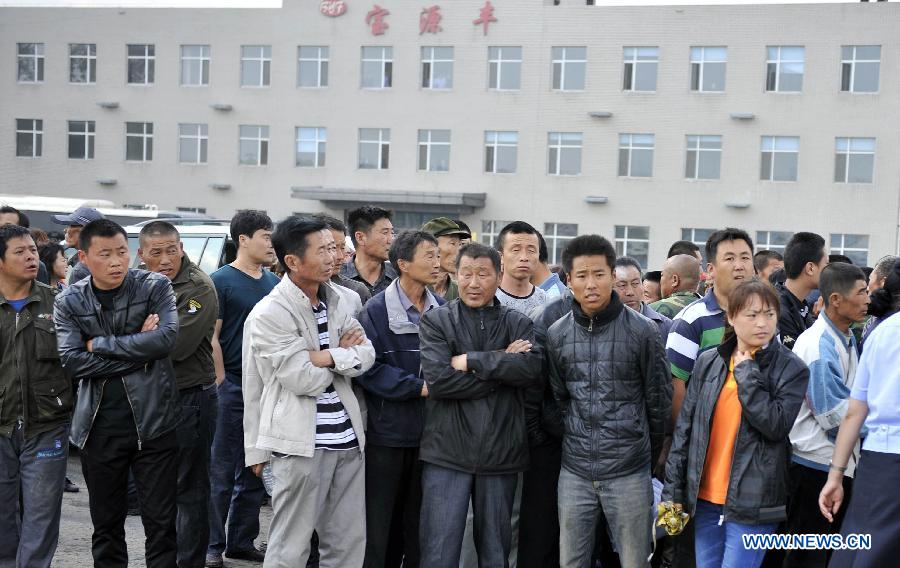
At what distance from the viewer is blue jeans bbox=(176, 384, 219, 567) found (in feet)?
20.0

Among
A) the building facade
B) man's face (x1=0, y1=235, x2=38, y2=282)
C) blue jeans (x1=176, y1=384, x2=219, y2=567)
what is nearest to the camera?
man's face (x1=0, y1=235, x2=38, y2=282)

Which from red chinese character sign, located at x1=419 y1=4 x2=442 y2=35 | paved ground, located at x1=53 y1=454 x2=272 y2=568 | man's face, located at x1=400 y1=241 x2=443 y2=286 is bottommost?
paved ground, located at x1=53 y1=454 x2=272 y2=568

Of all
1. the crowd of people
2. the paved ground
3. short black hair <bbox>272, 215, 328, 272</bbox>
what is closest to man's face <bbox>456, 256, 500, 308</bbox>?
the crowd of people

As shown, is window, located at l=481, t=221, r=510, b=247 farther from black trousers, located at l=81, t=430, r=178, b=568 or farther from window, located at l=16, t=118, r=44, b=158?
black trousers, located at l=81, t=430, r=178, b=568

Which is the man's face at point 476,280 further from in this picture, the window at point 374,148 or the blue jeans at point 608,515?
the window at point 374,148

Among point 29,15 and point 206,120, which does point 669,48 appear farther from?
point 29,15

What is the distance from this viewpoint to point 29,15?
46219 mm

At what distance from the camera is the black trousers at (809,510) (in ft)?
18.0

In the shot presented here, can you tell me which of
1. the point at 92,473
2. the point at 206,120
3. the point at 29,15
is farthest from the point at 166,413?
the point at 29,15

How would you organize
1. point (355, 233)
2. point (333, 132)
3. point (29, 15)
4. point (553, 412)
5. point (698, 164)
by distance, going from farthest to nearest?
point (29, 15) → point (333, 132) → point (698, 164) → point (355, 233) → point (553, 412)

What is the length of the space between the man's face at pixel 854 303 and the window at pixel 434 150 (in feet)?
120

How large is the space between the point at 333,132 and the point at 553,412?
3869 cm

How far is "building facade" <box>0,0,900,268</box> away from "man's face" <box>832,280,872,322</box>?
34.6 meters

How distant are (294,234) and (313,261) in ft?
0.64
